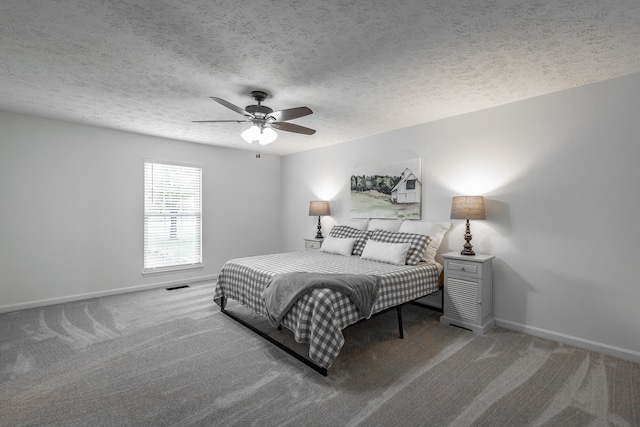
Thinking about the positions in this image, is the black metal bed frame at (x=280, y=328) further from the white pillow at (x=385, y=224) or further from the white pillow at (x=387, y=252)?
the white pillow at (x=385, y=224)

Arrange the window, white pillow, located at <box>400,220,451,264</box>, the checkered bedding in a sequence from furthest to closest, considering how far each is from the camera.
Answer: the window < white pillow, located at <box>400,220,451,264</box> < the checkered bedding

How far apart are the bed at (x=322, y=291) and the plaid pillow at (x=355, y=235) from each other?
0.30 feet

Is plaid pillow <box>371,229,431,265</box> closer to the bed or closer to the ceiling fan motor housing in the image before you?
the bed

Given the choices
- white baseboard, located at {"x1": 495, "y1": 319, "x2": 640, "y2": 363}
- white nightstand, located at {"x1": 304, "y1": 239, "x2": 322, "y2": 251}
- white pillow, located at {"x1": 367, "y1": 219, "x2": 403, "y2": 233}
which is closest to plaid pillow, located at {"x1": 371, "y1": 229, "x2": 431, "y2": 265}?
white pillow, located at {"x1": 367, "y1": 219, "x2": 403, "y2": 233}

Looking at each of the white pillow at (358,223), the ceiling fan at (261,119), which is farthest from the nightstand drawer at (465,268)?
the ceiling fan at (261,119)

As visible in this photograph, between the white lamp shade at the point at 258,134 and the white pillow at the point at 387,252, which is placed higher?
the white lamp shade at the point at 258,134

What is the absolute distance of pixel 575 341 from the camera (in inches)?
112

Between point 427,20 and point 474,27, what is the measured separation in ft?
1.12

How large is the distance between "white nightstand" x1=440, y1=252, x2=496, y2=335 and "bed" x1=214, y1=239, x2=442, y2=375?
0.76ft

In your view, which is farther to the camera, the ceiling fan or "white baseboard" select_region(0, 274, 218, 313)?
"white baseboard" select_region(0, 274, 218, 313)

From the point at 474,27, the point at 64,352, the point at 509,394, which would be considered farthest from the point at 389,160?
the point at 64,352

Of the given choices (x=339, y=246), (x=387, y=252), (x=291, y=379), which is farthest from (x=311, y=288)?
(x=339, y=246)

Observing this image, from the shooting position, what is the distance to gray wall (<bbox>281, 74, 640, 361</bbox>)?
8.66ft

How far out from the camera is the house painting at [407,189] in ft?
13.6
